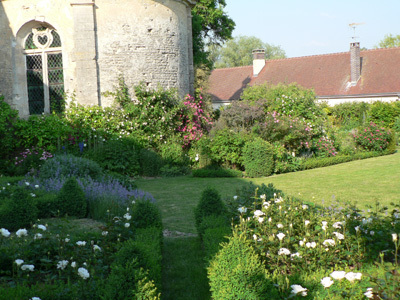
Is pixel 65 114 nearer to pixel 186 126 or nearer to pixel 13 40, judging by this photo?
pixel 13 40

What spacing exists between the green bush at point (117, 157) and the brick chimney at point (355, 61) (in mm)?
19688

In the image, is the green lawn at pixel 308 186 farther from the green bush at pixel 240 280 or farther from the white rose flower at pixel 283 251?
the green bush at pixel 240 280

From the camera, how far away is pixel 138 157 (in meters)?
13.0

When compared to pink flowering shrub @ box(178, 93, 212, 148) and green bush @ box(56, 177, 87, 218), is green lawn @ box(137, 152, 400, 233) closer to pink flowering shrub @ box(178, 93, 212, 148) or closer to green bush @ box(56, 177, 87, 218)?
green bush @ box(56, 177, 87, 218)

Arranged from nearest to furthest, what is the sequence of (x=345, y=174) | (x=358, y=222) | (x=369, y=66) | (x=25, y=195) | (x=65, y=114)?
(x=358, y=222)
(x=25, y=195)
(x=345, y=174)
(x=65, y=114)
(x=369, y=66)

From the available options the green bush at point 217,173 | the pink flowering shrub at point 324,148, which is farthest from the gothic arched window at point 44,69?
the pink flowering shrub at point 324,148

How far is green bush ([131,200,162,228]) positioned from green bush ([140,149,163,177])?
7.15 metres

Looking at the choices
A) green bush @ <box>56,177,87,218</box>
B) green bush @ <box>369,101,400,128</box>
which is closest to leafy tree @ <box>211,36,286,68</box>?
green bush @ <box>369,101,400,128</box>

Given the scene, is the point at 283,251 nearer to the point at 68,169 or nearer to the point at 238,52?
the point at 68,169

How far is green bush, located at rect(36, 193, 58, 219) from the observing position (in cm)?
674

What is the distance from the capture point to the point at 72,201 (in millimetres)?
6809

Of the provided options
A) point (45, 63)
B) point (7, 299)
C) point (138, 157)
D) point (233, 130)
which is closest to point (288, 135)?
point (233, 130)

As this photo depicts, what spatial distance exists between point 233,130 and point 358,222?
30.4 ft

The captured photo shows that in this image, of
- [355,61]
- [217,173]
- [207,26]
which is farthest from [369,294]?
[355,61]
